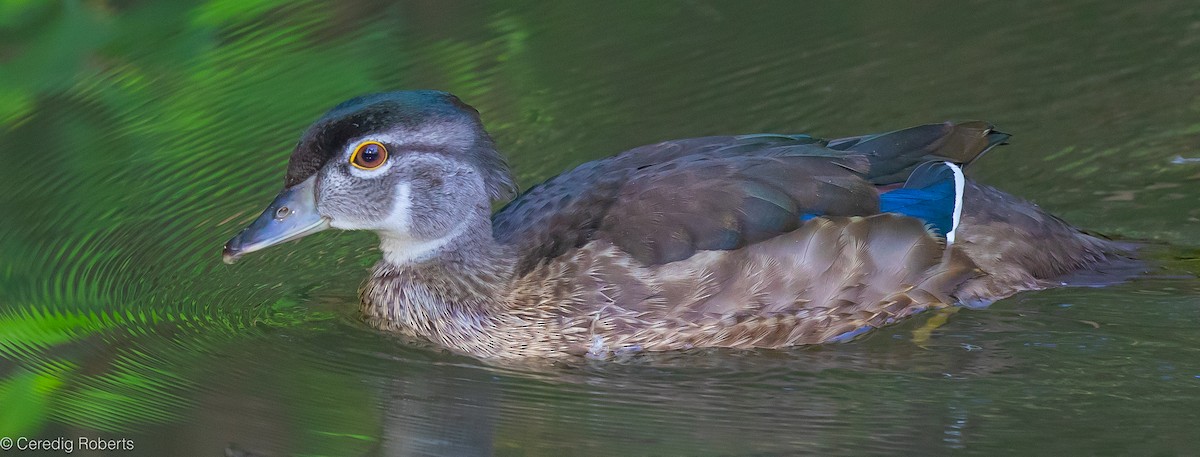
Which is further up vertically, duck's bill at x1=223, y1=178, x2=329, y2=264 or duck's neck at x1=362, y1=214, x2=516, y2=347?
duck's bill at x1=223, y1=178, x2=329, y2=264

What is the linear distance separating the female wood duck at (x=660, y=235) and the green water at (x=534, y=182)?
0.53ft

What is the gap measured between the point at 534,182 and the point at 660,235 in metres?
1.59

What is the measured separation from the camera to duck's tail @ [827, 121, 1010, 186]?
5.73 metres

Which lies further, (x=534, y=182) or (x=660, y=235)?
(x=534, y=182)

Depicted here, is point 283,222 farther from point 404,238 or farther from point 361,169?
point 404,238

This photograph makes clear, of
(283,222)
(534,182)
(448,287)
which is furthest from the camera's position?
(534,182)

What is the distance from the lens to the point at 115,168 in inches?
278

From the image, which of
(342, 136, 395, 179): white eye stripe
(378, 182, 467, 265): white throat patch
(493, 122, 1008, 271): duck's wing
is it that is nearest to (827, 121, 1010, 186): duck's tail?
(493, 122, 1008, 271): duck's wing

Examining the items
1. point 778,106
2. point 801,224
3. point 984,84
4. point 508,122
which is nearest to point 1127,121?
point 984,84

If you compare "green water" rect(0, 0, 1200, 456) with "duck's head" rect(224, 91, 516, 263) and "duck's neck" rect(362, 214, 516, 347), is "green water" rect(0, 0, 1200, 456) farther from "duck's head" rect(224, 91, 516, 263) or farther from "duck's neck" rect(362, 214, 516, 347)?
"duck's head" rect(224, 91, 516, 263)

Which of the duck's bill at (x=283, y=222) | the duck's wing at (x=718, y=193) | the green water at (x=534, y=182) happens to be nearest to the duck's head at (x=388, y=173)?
the duck's bill at (x=283, y=222)

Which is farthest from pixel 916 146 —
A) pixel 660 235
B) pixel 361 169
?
pixel 361 169

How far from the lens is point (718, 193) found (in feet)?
18.1

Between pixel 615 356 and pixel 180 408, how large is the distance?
60.7 inches
